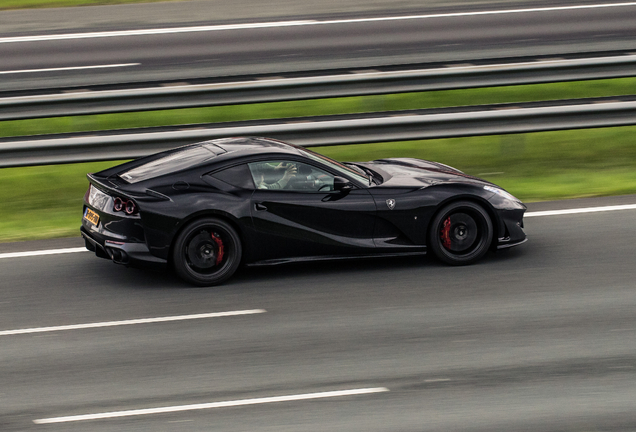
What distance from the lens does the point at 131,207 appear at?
7.90 metres

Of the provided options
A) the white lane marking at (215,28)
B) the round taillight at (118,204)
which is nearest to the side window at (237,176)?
the round taillight at (118,204)

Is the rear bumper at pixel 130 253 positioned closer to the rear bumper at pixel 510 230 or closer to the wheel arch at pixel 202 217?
the wheel arch at pixel 202 217

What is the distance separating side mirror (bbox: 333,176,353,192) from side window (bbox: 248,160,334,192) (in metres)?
0.06

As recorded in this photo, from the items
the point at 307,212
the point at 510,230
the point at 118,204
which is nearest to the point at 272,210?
the point at 307,212

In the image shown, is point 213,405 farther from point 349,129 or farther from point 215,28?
point 215,28

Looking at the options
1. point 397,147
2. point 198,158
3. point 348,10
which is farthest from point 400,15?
point 198,158

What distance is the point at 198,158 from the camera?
829 centimetres

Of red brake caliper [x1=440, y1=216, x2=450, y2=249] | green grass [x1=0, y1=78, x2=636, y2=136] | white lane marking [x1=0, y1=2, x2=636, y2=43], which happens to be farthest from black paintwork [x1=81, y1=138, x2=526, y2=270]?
white lane marking [x1=0, y1=2, x2=636, y2=43]

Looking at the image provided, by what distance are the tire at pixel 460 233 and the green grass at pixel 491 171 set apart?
8.27ft

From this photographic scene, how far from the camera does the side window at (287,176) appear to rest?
821 cm

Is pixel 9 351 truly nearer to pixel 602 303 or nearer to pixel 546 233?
pixel 602 303

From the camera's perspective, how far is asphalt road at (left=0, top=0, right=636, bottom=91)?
1559 centimetres

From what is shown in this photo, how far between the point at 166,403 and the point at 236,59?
35.8 ft

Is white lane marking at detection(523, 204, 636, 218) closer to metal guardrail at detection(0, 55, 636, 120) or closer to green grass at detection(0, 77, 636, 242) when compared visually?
green grass at detection(0, 77, 636, 242)
